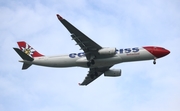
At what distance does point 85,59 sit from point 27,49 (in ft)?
51.0

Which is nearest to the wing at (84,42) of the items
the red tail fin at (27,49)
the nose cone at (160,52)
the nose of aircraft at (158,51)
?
the nose of aircraft at (158,51)

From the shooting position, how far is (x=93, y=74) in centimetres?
8200

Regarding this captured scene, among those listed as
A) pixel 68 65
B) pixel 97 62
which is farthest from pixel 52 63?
pixel 97 62

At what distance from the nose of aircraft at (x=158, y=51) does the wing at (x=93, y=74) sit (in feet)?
41.3

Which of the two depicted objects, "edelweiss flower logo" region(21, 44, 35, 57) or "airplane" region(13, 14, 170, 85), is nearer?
"airplane" region(13, 14, 170, 85)

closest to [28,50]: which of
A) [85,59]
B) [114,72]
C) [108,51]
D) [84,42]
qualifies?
[85,59]

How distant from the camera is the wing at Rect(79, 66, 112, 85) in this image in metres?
80.8

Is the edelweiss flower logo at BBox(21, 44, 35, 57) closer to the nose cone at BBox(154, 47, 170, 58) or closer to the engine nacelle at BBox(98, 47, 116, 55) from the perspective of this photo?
the engine nacelle at BBox(98, 47, 116, 55)

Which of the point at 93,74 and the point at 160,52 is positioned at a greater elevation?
the point at 160,52

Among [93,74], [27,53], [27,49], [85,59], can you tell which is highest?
[27,49]

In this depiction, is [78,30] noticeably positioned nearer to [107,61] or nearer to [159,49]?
[107,61]

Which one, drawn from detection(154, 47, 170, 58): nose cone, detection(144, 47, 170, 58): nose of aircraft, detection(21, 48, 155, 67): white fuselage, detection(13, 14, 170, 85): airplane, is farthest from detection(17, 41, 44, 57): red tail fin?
detection(154, 47, 170, 58): nose cone

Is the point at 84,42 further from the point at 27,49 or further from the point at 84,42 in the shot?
the point at 27,49

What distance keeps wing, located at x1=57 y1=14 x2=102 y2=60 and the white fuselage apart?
185 centimetres
